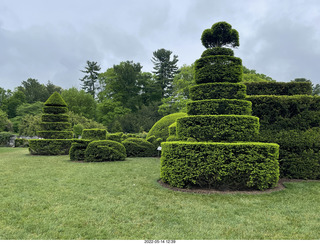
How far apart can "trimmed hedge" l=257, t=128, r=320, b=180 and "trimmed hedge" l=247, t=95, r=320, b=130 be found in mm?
747

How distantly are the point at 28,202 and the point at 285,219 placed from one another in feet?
16.1

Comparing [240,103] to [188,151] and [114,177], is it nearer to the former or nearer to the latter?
[188,151]

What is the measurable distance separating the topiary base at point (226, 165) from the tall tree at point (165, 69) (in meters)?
37.5

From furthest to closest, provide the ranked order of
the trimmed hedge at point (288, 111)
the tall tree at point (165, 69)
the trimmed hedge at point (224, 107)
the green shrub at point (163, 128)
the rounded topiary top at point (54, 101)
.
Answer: the tall tree at point (165, 69), the rounded topiary top at point (54, 101), the green shrub at point (163, 128), the trimmed hedge at point (288, 111), the trimmed hedge at point (224, 107)

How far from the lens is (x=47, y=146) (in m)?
15.3

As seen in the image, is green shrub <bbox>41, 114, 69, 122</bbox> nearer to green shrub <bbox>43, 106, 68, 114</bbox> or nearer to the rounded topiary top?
green shrub <bbox>43, 106, 68, 114</bbox>

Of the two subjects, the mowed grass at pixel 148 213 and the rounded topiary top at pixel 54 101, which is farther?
the rounded topiary top at pixel 54 101

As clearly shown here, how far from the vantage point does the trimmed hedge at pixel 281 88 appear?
8516mm

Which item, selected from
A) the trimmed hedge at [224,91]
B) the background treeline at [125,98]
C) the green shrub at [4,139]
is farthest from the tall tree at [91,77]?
the trimmed hedge at [224,91]

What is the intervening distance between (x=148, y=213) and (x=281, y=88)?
7.49 metres

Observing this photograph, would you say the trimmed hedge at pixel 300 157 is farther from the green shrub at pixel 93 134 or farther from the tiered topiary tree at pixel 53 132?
the tiered topiary tree at pixel 53 132

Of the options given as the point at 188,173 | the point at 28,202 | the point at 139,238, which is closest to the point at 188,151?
the point at 188,173

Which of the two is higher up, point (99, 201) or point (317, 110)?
point (317, 110)

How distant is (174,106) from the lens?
102 feet
